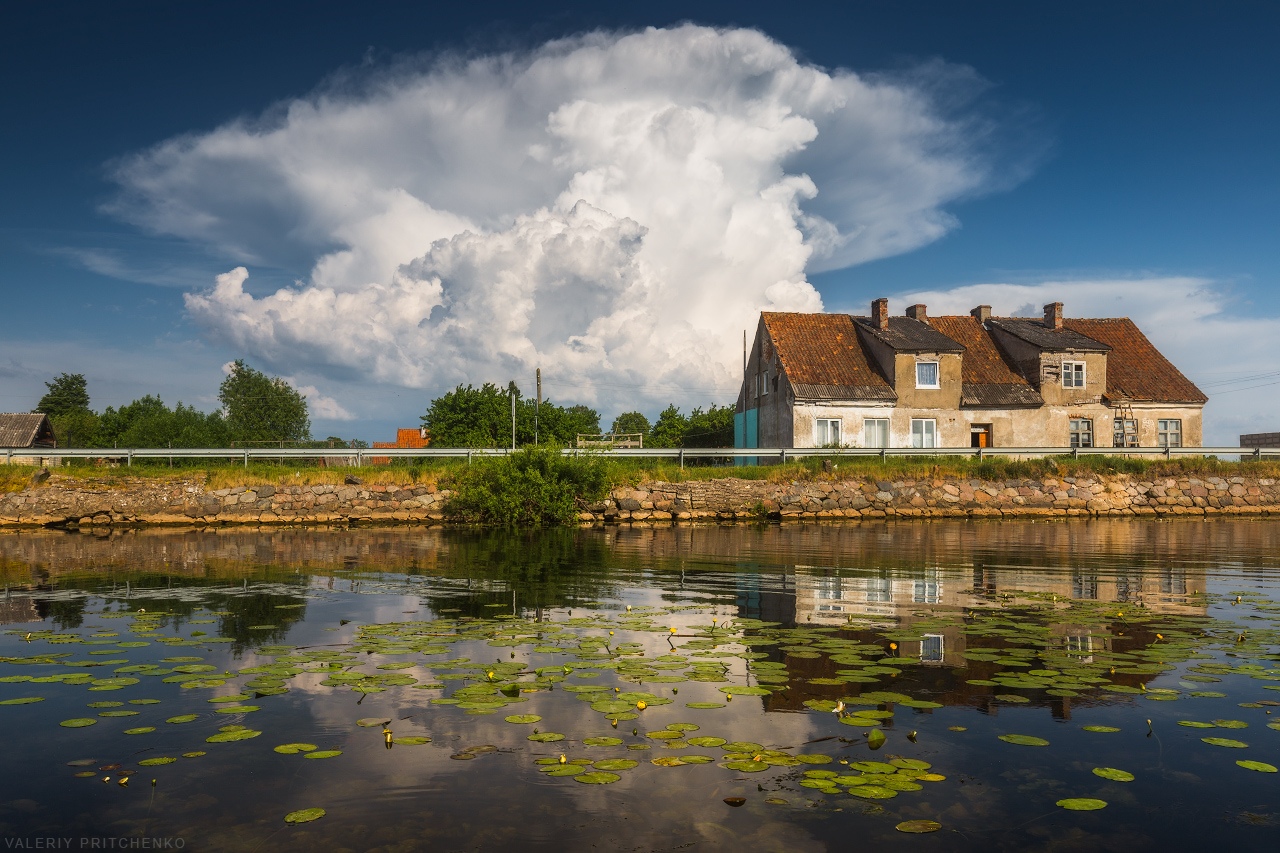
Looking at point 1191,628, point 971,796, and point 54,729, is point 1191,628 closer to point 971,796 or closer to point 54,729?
point 971,796

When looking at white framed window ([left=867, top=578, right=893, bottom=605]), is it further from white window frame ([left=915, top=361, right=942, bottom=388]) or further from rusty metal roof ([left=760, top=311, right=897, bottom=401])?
white window frame ([left=915, top=361, right=942, bottom=388])

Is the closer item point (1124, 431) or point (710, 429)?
point (1124, 431)

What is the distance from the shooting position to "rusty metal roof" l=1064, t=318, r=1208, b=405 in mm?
39719

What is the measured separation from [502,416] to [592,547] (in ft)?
98.1

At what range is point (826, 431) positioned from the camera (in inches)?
1460

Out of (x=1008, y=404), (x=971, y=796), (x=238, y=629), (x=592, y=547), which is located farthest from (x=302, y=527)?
(x=1008, y=404)

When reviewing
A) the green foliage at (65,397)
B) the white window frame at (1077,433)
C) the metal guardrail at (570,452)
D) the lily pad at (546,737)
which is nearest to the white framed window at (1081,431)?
the white window frame at (1077,433)

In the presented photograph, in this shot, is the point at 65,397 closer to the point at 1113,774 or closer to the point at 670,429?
the point at 670,429

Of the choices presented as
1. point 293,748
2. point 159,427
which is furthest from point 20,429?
point 293,748

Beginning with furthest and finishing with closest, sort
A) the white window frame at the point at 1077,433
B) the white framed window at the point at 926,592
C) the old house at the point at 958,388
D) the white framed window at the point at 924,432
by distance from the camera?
the white window frame at the point at 1077,433 < the white framed window at the point at 924,432 < the old house at the point at 958,388 < the white framed window at the point at 926,592

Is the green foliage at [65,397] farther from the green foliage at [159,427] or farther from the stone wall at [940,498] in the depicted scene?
the stone wall at [940,498]

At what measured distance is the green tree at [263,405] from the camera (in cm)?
8000

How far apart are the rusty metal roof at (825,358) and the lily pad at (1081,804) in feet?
107

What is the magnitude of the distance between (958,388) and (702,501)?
691 inches
